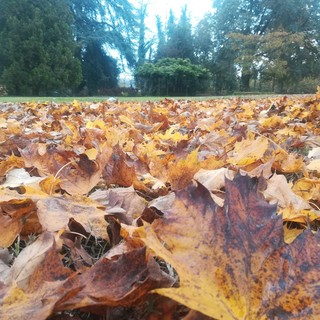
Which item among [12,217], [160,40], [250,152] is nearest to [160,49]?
[160,40]

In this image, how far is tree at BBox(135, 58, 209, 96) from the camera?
21359 millimetres

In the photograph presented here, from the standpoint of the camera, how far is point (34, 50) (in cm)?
1752

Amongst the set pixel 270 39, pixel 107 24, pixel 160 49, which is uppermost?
pixel 107 24

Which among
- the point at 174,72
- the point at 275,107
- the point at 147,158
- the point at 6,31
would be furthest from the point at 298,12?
the point at 147,158

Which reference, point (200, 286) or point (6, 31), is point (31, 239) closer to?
point (200, 286)

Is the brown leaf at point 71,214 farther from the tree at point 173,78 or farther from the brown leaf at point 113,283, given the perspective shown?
the tree at point 173,78

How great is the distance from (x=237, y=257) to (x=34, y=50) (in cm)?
1890

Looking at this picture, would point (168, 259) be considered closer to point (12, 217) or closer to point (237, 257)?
point (237, 257)

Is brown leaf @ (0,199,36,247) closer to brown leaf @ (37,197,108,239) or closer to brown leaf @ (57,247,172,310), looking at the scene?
brown leaf @ (37,197,108,239)

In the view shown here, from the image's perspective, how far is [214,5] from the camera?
29734mm

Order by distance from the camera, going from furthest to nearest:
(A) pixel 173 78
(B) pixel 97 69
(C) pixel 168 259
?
1. (B) pixel 97 69
2. (A) pixel 173 78
3. (C) pixel 168 259

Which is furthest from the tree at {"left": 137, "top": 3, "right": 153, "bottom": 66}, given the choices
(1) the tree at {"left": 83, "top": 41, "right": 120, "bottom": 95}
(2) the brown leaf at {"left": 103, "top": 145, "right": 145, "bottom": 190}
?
(2) the brown leaf at {"left": 103, "top": 145, "right": 145, "bottom": 190}

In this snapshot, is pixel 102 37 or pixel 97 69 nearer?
pixel 97 69

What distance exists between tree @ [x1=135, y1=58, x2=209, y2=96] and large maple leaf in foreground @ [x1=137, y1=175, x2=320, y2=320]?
2132cm
